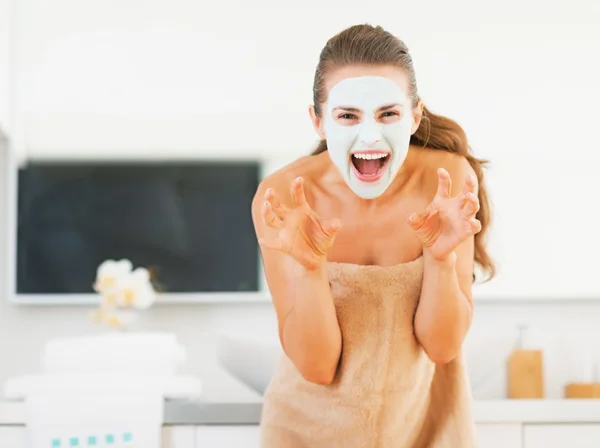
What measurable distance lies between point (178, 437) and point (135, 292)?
424 millimetres

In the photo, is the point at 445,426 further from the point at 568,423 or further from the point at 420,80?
the point at 420,80

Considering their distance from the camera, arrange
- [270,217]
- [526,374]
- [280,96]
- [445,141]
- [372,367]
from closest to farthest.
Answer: [270,217] → [372,367] → [445,141] → [526,374] → [280,96]

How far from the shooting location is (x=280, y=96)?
1.90 metres

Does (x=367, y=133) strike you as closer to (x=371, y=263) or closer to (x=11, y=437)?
(x=371, y=263)

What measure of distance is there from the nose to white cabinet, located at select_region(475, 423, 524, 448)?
2.10ft

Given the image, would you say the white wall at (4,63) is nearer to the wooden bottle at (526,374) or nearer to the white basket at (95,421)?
the white basket at (95,421)

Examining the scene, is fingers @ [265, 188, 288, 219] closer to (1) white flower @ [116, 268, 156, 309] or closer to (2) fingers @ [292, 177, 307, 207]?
(2) fingers @ [292, 177, 307, 207]

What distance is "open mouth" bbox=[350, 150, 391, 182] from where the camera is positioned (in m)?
1.06

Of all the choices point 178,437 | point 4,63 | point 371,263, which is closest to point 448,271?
point 371,263

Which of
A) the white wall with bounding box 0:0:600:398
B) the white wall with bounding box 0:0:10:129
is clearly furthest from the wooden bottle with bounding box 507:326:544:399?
the white wall with bounding box 0:0:10:129

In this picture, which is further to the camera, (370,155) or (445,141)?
(445,141)

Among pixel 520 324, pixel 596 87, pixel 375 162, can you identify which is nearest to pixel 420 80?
pixel 596 87

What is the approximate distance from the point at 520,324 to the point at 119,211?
2.86ft

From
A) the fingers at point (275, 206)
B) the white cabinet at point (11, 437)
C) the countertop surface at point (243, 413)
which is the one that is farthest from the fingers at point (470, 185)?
the white cabinet at point (11, 437)
